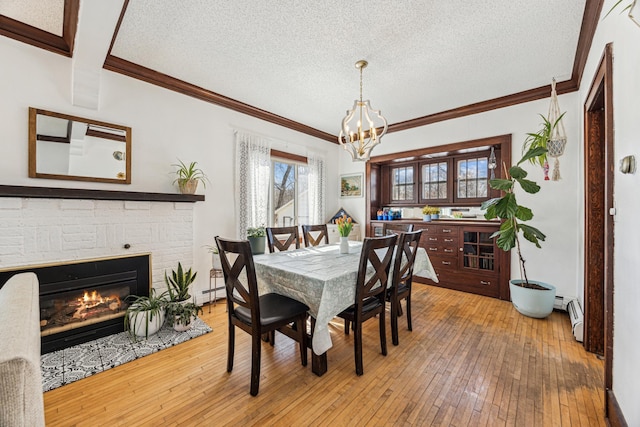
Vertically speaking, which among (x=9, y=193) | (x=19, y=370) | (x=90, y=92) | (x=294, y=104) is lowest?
(x=19, y=370)

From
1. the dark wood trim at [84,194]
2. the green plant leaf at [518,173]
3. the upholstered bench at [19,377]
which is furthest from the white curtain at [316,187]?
the upholstered bench at [19,377]

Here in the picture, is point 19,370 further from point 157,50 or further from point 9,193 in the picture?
point 157,50

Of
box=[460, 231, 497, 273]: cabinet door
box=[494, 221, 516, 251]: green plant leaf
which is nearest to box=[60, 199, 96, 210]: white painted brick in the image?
box=[494, 221, 516, 251]: green plant leaf

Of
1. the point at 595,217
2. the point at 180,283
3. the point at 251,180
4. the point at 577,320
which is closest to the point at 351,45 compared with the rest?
the point at 251,180

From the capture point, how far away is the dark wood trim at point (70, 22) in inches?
75.5

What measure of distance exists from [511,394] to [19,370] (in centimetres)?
235

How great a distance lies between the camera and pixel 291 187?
4.58 metres

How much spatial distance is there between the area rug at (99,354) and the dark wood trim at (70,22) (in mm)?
2525

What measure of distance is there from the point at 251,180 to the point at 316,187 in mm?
1384

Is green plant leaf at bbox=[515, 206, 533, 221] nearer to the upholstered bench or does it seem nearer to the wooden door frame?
the wooden door frame

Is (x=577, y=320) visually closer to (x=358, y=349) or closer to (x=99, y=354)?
(x=358, y=349)

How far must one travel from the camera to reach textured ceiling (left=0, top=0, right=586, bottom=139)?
76.7 inches

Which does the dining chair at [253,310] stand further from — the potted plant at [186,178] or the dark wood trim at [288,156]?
the dark wood trim at [288,156]

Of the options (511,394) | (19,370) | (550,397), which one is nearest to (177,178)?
(19,370)
